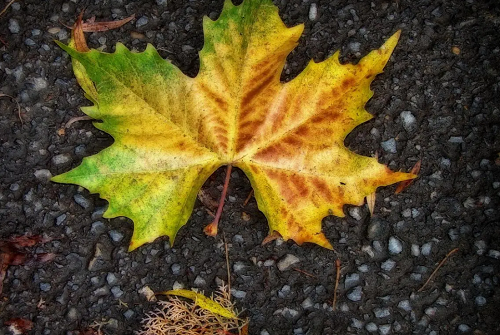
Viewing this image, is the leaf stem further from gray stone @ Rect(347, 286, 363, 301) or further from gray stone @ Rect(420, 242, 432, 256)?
gray stone @ Rect(420, 242, 432, 256)

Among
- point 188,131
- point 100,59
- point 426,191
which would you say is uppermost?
point 100,59

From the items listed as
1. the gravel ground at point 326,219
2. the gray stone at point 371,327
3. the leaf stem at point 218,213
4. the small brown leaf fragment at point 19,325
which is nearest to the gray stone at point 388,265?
the gravel ground at point 326,219

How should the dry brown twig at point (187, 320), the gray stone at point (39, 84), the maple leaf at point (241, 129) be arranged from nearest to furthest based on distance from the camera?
1. the maple leaf at point (241, 129)
2. the dry brown twig at point (187, 320)
3. the gray stone at point (39, 84)

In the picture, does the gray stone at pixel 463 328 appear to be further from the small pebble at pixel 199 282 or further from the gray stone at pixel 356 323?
the small pebble at pixel 199 282

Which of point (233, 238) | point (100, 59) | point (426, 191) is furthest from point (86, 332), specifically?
point (426, 191)

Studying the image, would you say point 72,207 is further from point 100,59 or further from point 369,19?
point 369,19

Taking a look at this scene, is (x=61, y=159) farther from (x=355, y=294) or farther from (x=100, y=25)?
(x=355, y=294)
